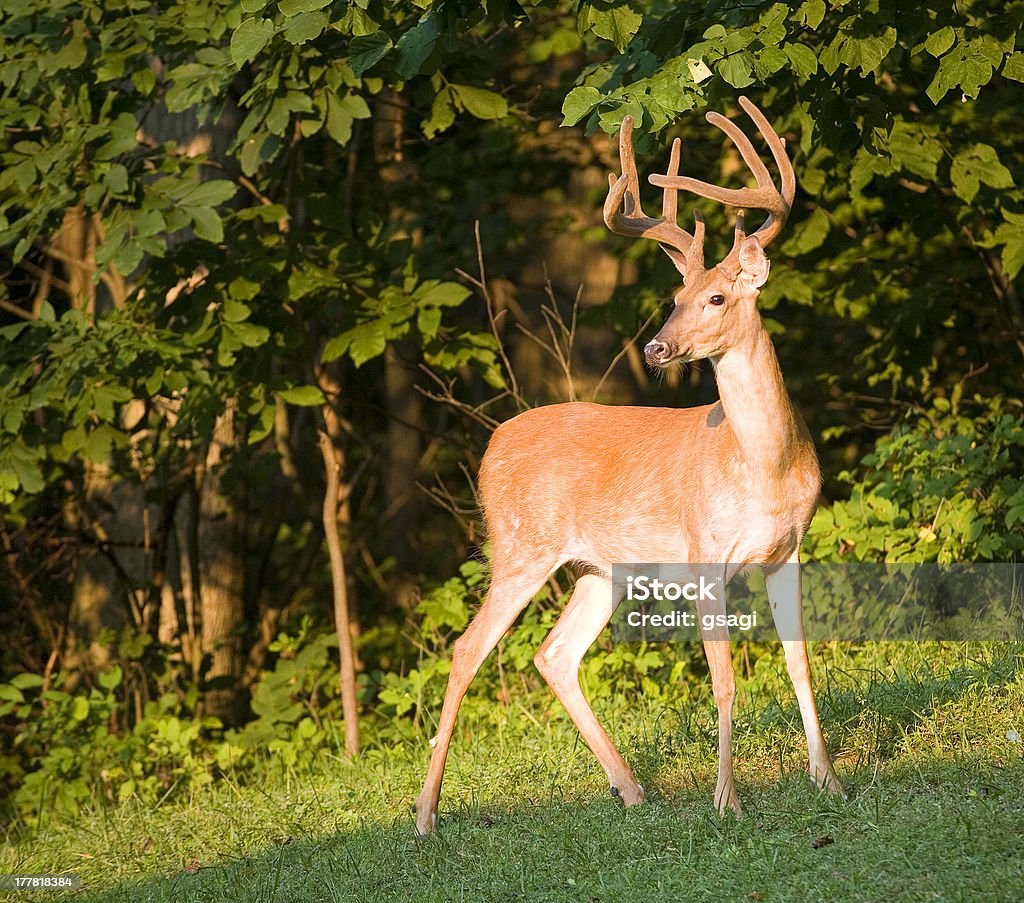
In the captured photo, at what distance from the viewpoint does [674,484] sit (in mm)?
5699

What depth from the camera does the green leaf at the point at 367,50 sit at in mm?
5617

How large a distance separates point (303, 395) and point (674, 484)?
257cm

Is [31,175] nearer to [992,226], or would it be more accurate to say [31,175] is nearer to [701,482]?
[701,482]

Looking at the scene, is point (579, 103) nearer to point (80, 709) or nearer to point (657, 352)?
point (657, 352)

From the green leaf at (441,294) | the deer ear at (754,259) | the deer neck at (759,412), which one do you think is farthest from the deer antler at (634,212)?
the green leaf at (441,294)

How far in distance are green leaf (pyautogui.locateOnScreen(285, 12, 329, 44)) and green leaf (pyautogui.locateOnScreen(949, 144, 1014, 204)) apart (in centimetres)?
343

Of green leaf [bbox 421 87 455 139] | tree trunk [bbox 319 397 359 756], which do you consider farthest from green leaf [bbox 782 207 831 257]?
tree trunk [bbox 319 397 359 756]

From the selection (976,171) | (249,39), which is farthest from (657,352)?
(976,171)

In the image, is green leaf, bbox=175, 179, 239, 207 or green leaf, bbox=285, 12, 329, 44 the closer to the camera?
green leaf, bbox=285, 12, 329, 44

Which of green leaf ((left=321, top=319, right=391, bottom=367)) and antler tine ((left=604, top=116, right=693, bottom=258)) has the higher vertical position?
antler tine ((left=604, top=116, right=693, bottom=258))

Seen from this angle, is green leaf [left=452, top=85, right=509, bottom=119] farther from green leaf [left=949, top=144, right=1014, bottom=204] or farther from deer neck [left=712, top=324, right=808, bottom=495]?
deer neck [left=712, top=324, right=808, bottom=495]

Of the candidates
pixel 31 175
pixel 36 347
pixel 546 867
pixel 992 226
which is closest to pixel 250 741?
pixel 36 347

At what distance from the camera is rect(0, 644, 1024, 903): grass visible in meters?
4.34

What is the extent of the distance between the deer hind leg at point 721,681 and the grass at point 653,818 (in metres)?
0.13
